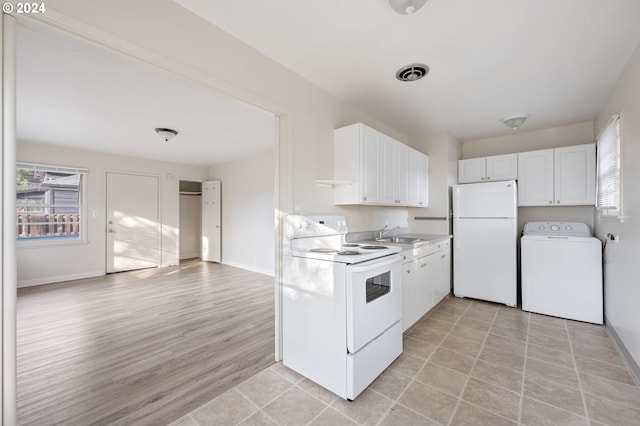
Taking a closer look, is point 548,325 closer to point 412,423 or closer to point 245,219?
point 412,423

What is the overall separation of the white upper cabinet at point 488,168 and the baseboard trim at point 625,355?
6.81 feet

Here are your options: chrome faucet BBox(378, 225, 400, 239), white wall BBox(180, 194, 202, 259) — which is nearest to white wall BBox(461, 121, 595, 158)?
chrome faucet BBox(378, 225, 400, 239)

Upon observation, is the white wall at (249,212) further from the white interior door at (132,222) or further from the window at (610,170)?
the window at (610,170)

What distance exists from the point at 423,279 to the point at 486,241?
1323 mm

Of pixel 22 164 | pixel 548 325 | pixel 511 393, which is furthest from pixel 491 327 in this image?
pixel 22 164

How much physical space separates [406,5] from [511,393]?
8.41ft

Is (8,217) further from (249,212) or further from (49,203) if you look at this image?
(49,203)

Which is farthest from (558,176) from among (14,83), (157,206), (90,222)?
(90,222)

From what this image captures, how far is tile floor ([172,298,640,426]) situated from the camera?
160cm

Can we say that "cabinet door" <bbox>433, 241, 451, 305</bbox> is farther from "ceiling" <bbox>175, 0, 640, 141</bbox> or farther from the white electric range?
"ceiling" <bbox>175, 0, 640, 141</bbox>

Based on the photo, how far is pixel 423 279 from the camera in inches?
117

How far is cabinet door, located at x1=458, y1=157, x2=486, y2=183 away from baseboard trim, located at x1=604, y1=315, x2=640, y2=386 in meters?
2.28

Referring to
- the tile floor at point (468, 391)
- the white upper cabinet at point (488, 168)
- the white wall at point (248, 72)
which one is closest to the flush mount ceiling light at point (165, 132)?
the white wall at point (248, 72)

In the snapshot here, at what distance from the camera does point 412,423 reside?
1553 mm
